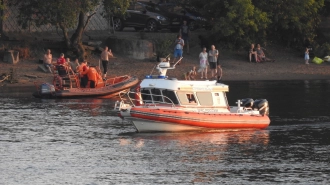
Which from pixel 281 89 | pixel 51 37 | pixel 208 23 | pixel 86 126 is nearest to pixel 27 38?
pixel 51 37

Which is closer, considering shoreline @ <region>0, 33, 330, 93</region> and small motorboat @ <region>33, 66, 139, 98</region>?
small motorboat @ <region>33, 66, 139, 98</region>

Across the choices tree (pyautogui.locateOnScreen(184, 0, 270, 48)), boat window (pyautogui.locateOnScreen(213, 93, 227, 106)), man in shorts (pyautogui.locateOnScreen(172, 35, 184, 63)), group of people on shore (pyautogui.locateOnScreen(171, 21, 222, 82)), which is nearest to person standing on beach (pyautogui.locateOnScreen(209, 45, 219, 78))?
group of people on shore (pyautogui.locateOnScreen(171, 21, 222, 82))

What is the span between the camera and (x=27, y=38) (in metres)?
51.0

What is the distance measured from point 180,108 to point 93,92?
35.6ft

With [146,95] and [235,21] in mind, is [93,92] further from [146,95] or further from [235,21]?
[235,21]

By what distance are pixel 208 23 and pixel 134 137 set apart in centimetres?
2552

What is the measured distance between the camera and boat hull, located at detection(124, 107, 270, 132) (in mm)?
29406

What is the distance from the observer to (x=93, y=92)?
132ft

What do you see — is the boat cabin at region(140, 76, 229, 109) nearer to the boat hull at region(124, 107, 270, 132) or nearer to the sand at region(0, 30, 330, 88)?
the boat hull at region(124, 107, 270, 132)

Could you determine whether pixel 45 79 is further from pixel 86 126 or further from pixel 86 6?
pixel 86 126

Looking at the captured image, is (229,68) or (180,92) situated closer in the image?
(180,92)

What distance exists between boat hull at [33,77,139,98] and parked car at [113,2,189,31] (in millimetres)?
14811

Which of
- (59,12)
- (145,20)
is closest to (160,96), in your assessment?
(59,12)

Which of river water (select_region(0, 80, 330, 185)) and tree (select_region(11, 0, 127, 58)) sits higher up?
tree (select_region(11, 0, 127, 58))
